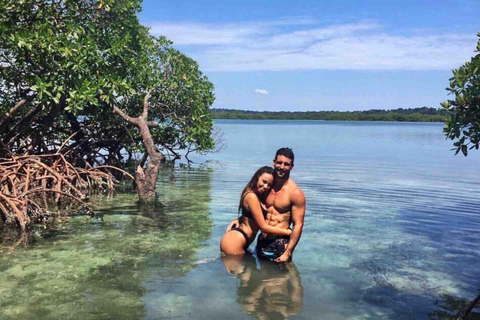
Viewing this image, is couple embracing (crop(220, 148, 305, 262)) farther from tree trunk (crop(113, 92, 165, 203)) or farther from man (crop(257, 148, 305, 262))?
tree trunk (crop(113, 92, 165, 203))

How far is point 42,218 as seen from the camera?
7785mm

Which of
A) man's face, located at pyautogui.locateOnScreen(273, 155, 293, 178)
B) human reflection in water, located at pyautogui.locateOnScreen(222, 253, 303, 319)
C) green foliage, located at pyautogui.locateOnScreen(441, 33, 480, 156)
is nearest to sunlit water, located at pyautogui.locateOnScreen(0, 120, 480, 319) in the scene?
human reflection in water, located at pyautogui.locateOnScreen(222, 253, 303, 319)

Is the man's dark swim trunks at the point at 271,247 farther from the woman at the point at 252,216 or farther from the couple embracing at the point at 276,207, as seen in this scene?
the woman at the point at 252,216

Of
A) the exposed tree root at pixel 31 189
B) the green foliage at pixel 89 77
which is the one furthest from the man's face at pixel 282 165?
the green foliage at pixel 89 77

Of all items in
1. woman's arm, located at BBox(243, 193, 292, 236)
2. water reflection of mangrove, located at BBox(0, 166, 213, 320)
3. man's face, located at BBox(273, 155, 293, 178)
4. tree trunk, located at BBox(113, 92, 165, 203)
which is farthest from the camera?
tree trunk, located at BBox(113, 92, 165, 203)

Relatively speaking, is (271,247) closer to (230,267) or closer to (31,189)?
(230,267)

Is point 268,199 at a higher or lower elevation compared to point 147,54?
lower

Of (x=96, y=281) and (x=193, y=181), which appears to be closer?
(x=96, y=281)

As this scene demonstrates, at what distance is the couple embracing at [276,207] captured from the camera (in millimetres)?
5609

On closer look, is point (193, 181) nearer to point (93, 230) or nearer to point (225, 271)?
point (93, 230)

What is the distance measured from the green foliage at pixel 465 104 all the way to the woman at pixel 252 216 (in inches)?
87.7

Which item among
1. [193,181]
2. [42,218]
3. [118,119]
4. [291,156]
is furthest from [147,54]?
[291,156]

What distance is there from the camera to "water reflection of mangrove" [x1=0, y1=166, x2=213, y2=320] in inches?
179

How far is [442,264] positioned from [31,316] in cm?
522
